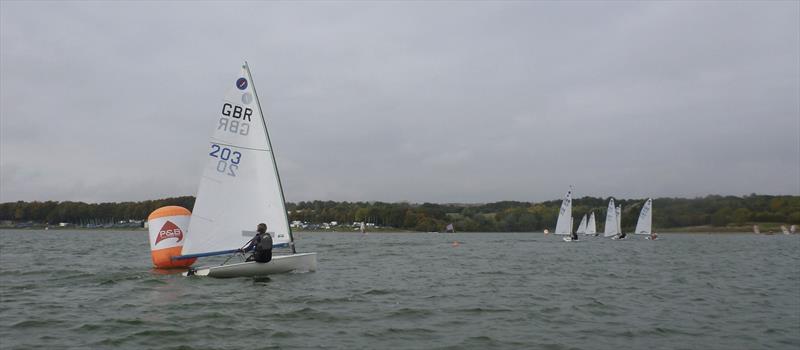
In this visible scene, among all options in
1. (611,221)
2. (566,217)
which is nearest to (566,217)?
(566,217)

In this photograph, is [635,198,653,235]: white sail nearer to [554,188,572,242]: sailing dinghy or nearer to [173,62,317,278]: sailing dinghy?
[554,188,572,242]: sailing dinghy

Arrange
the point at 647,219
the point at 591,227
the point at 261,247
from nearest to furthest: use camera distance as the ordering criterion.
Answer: the point at 261,247, the point at 647,219, the point at 591,227

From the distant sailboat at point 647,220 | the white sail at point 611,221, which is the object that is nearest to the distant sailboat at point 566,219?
the white sail at point 611,221

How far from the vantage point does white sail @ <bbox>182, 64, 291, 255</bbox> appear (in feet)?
58.8

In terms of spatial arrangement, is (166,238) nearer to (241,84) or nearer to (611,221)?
(241,84)

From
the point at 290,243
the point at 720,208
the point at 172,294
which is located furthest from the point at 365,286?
the point at 720,208

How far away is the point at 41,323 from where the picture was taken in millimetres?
10883

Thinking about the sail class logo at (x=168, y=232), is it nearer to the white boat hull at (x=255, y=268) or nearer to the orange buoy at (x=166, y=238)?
the orange buoy at (x=166, y=238)

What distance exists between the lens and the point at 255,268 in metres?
17.8

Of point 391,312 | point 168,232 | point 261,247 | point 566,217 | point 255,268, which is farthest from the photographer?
point 566,217

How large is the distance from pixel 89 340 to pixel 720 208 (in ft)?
238

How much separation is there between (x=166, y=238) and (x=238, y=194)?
11.7 ft

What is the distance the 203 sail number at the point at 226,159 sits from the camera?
18000 millimetres

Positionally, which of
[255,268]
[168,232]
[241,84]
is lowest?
[255,268]
